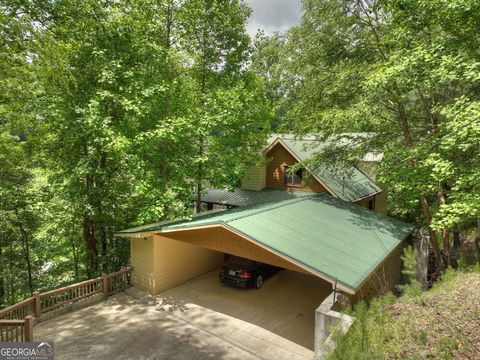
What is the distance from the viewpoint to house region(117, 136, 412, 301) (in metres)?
8.80

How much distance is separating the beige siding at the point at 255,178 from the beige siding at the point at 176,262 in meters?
6.07

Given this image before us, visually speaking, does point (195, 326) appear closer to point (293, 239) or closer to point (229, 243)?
point (229, 243)

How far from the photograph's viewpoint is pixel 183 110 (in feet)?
48.2

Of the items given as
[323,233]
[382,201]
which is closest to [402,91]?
[323,233]

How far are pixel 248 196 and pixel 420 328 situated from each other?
1323 centimetres

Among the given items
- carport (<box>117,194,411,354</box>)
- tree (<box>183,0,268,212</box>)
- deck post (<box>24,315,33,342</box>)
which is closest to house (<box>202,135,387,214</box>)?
tree (<box>183,0,268,212</box>)

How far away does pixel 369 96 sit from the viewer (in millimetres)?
12617

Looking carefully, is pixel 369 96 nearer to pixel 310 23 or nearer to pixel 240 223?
pixel 310 23

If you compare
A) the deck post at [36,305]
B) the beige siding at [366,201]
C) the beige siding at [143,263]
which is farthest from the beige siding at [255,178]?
the deck post at [36,305]

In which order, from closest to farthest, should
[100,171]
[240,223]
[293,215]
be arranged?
[240,223] < [293,215] < [100,171]

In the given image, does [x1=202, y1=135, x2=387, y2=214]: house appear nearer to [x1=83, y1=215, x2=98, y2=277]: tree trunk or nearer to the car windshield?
the car windshield

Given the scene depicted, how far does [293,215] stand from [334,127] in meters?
4.22

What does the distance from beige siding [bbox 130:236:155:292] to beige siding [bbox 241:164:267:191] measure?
8870 mm

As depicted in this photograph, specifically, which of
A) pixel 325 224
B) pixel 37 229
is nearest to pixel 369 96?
pixel 325 224
